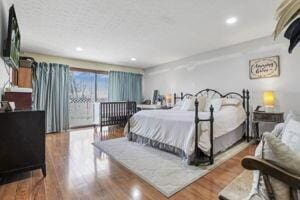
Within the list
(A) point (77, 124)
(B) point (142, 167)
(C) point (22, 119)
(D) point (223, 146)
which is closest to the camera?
(C) point (22, 119)

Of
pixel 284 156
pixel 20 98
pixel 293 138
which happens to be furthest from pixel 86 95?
pixel 284 156

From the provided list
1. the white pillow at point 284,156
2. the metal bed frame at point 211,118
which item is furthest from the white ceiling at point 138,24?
the white pillow at point 284,156

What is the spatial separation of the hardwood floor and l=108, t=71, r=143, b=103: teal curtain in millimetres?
3829

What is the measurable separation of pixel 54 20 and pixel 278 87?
15.0ft

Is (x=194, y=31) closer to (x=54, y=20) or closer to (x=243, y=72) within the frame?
(x=243, y=72)

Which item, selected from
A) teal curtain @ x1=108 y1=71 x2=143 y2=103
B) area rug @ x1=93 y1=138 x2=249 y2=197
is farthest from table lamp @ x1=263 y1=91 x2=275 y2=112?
teal curtain @ x1=108 y1=71 x2=143 y2=103

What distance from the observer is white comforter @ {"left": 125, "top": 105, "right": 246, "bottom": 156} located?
2656 millimetres

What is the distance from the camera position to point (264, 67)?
381 centimetres

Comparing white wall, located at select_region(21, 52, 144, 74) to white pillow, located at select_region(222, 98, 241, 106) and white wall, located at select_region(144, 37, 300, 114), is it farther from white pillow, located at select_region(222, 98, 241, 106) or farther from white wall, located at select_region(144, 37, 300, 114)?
white pillow, located at select_region(222, 98, 241, 106)

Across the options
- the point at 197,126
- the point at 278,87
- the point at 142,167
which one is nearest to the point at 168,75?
the point at 278,87

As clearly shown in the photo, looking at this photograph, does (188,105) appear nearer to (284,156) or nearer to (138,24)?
(138,24)

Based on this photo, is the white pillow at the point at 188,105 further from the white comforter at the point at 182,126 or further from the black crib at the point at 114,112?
the black crib at the point at 114,112

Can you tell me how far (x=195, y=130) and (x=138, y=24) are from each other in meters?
2.15

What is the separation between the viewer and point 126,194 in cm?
189
